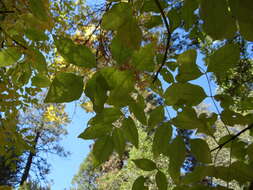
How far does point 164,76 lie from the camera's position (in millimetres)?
613

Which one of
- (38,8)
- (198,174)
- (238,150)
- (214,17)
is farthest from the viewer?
(238,150)

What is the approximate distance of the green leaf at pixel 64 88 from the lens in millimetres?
390

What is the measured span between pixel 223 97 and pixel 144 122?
0.69 feet

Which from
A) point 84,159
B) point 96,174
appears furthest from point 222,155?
point 84,159

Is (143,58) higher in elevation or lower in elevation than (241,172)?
higher

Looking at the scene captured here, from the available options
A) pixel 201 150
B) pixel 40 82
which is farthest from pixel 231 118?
pixel 40 82

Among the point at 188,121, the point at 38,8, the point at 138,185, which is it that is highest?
the point at 38,8

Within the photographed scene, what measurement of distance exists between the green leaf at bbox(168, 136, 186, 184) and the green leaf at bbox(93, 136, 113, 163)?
0.12 m

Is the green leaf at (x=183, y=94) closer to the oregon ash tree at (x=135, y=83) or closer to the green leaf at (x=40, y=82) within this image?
the oregon ash tree at (x=135, y=83)

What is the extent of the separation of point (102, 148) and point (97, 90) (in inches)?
5.6

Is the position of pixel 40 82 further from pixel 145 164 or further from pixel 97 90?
pixel 145 164

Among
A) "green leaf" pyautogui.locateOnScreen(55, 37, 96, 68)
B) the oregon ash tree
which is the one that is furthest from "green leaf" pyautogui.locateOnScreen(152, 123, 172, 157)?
"green leaf" pyautogui.locateOnScreen(55, 37, 96, 68)

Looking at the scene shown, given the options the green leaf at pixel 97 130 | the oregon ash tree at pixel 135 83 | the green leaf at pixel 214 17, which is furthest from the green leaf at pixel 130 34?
the green leaf at pixel 97 130

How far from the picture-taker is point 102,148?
48cm
